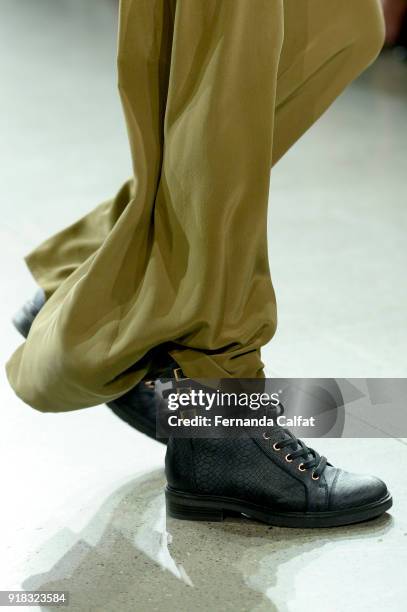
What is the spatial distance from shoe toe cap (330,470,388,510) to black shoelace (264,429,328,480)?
0.02 metres

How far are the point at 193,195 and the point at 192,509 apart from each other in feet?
1.17

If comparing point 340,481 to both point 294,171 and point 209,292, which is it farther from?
point 294,171

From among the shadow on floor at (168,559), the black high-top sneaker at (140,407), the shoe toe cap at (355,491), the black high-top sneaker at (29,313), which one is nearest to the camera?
the shadow on floor at (168,559)

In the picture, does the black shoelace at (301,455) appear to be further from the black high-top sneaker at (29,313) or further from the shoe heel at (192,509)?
the black high-top sneaker at (29,313)

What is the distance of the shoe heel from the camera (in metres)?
1.30

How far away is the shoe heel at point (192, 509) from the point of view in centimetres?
130

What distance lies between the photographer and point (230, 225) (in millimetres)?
1205

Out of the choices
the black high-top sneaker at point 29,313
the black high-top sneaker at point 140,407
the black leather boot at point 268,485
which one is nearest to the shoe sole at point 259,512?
the black leather boot at point 268,485

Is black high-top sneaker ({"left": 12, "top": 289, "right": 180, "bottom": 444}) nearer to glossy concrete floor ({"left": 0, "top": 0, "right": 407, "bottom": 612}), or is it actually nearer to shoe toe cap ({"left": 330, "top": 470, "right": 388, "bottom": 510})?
glossy concrete floor ({"left": 0, "top": 0, "right": 407, "bottom": 612})

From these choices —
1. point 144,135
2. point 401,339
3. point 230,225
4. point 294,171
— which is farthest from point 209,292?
point 294,171

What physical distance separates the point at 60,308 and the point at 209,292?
0.20 meters

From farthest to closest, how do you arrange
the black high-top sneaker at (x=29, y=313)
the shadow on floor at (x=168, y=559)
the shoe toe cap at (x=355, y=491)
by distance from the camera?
the black high-top sneaker at (x=29, y=313) → the shoe toe cap at (x=355, y=491) → the shadow on floor at (x=168, y=559)

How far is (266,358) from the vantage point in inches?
67.5

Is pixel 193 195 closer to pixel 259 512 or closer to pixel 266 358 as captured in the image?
pixel 259 512
